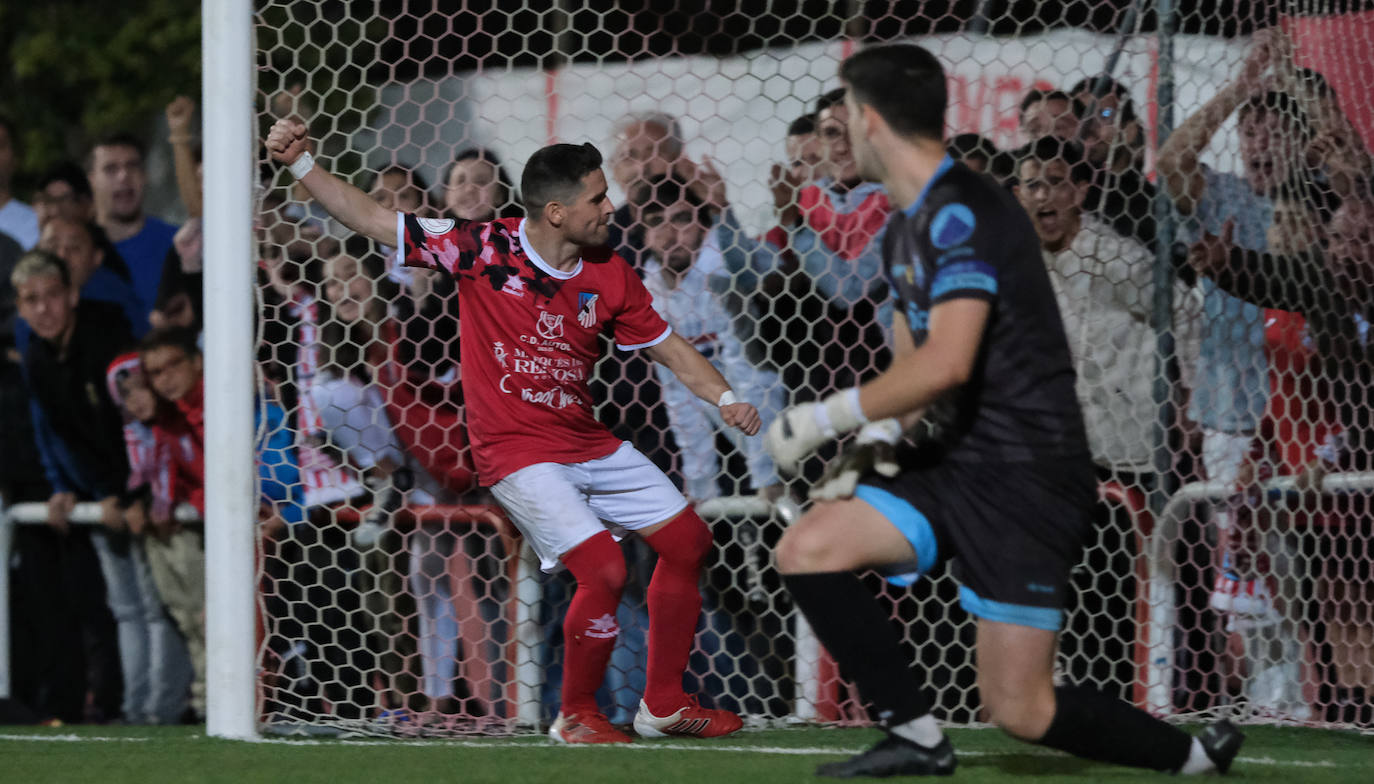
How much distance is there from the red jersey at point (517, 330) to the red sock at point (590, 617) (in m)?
0.28

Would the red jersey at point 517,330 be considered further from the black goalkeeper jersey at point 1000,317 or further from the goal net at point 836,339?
the black goalkeeper jersey at point 1000,317

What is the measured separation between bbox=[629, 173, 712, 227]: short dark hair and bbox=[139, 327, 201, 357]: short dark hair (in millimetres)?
1932

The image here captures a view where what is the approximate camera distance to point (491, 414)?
4.21m

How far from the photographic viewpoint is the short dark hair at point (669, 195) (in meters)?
4.86

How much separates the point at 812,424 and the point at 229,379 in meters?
1.89

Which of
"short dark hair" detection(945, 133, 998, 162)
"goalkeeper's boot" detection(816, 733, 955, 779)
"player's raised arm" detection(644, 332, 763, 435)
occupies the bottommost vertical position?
"goalkeeper's boot" detection(816, 733, 955, 779)

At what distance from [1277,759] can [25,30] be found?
948 cm

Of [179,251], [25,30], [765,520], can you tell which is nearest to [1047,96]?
[765,520]

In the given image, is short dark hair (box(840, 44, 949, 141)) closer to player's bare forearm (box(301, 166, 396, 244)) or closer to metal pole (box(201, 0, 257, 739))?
player's bare forearm (box(301, 166, 396, 244))

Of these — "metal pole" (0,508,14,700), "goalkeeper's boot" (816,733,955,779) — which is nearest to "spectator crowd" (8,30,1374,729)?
"metal pole" (0,508,14,700)

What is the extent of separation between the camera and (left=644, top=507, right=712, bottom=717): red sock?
4.21 meters

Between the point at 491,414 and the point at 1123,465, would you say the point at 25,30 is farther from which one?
the point at 1123,465

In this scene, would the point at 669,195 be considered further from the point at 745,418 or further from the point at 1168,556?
the point at 1168,556

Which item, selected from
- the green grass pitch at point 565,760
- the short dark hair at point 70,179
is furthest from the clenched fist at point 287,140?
the short dark hair at point 70,179
